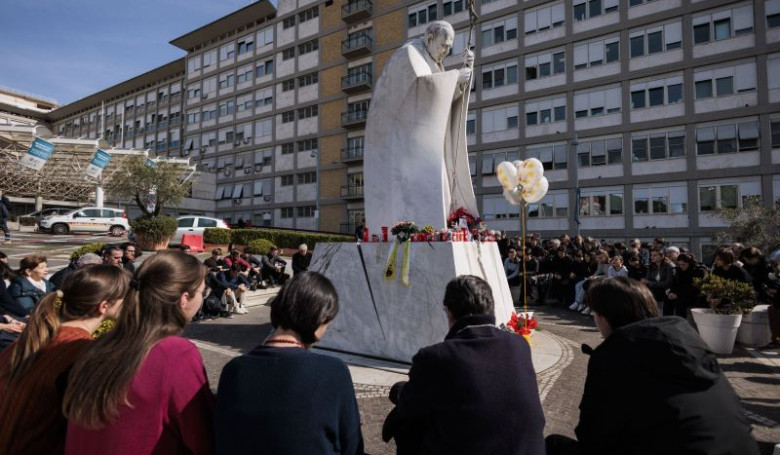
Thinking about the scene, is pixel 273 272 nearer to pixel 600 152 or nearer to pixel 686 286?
pixel 686 286

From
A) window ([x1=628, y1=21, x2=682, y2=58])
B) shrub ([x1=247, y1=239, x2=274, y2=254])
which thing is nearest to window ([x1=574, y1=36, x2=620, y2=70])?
window ([x1=628, y1=21, x2=682, y2=58])

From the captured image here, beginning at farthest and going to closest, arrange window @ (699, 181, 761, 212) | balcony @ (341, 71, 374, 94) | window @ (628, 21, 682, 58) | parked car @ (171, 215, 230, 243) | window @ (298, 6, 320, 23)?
window @ (298, 6, 320, 23), balcony @ (341, 71, 374, 94), window @ (628, 21, 682, 58), parked car @ (171, 215, 230, 243), window @ (699, 181, 761, 212)

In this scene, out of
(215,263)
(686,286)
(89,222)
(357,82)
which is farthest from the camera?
(357,82)

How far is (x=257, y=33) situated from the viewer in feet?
138

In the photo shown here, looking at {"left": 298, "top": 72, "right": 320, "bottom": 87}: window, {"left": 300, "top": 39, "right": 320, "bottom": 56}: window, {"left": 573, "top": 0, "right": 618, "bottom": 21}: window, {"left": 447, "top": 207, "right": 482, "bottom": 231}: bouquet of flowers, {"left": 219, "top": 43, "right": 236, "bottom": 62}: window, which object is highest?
{"left": 219, "top": 43, "right": 236, "bottom": 62}: window

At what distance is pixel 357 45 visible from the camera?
3438 centimetres

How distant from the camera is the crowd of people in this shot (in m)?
7.24

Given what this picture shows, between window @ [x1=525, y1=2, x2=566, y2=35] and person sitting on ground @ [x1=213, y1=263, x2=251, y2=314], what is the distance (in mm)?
25308

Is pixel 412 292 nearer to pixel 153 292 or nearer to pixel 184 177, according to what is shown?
pixel 153 292

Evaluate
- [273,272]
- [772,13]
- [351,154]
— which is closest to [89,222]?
[351,154]

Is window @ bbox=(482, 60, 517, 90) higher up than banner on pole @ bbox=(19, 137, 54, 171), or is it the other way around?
window @ bbox=(482, 60, 517, 90)

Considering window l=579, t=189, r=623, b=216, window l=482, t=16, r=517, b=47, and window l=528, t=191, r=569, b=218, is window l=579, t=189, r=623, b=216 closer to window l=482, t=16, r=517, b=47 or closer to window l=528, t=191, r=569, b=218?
window l=528, t=191, r=569, b=218

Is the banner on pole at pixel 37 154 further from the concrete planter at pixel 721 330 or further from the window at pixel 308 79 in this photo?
the concrete planter at pixel 721 330

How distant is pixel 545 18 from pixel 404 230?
2685cm
